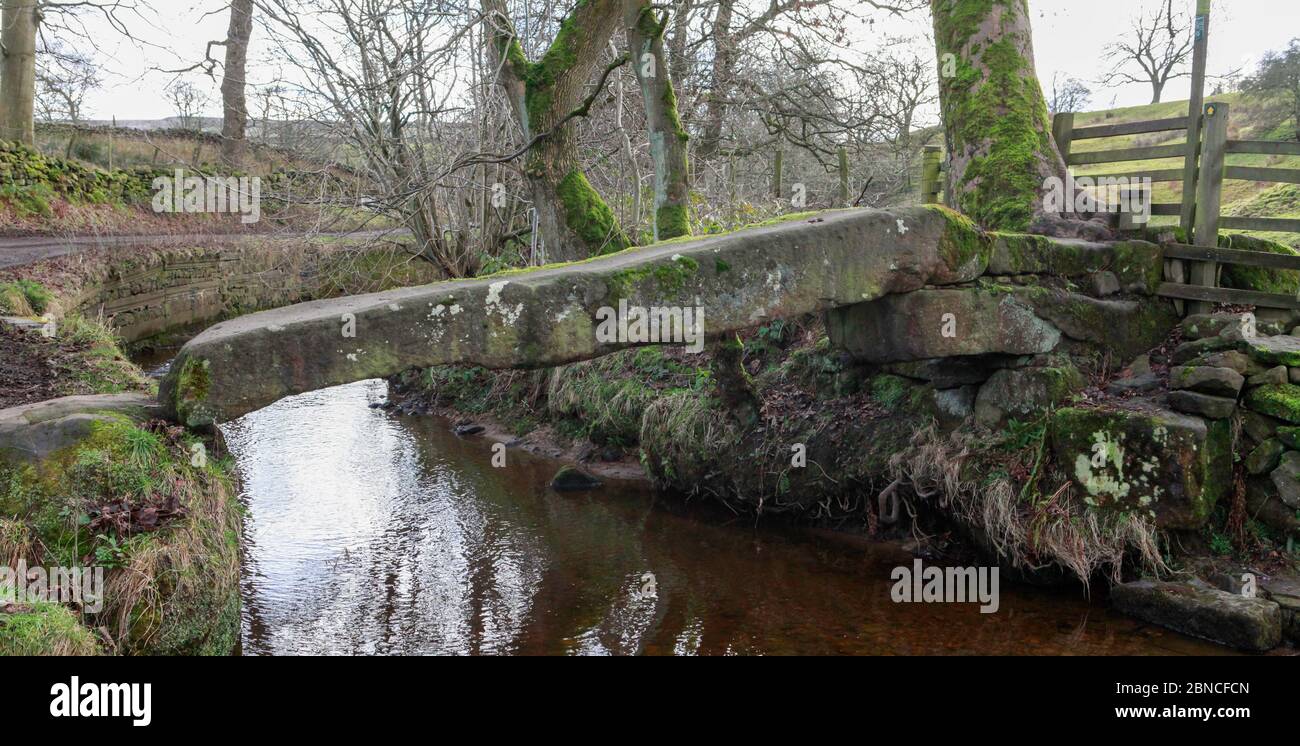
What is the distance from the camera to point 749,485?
8.97 meters

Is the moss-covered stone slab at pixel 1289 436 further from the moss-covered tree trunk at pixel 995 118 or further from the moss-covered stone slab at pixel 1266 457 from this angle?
the moss-covered tree trunk at pixel 995 118

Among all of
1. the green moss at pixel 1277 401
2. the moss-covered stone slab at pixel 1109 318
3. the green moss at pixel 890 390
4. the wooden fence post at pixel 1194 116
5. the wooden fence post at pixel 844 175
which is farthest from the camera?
the wooden fence post at pixel 844 175

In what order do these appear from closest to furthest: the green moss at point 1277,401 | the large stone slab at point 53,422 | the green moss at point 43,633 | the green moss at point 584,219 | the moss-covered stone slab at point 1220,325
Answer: the green moss at point 43,633 < the large stone slab at point 53,422 < the green moss at point 1277,401 < the moss-covered stone slab at point 1220,325 < the green moss at point 584,219

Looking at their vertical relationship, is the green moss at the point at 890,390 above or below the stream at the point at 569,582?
above

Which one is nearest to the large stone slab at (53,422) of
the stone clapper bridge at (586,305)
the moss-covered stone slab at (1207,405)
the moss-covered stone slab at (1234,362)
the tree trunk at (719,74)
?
the stone clapper bridge at (586,305)

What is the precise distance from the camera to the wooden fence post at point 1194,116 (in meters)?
7.57

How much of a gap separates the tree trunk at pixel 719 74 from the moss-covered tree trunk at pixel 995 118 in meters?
3.79

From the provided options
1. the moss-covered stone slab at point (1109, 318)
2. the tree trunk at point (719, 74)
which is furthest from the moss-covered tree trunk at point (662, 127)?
the tree trunk at point (719, 74)

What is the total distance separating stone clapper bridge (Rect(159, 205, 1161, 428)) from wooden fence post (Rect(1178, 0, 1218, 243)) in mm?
1275

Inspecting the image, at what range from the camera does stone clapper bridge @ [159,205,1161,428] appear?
547 centimetres

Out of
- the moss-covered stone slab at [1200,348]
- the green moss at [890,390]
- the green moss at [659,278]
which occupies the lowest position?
the green moss at [890,390]

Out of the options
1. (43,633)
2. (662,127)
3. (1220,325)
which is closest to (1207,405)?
(1220,325)

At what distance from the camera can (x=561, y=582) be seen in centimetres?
739

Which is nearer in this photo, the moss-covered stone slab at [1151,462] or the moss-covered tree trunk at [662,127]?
the moss-covered stone slab at [1151,462]
